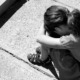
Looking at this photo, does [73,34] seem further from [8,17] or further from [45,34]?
[8,17]

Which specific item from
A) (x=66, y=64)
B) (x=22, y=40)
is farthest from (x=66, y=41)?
(x=22, y=40)

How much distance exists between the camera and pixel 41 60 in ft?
10.6

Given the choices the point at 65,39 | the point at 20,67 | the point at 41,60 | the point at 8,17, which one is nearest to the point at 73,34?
the point at 65,39

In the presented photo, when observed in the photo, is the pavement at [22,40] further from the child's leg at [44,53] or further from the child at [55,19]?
the child at [55,19]

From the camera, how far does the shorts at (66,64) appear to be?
2850 millimetres

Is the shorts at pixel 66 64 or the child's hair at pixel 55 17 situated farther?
the shorts at pixel 66 64

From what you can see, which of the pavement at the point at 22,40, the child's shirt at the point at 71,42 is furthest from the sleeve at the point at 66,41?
the pavement at the point at 22,40

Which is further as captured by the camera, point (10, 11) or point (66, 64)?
point (10, 11)

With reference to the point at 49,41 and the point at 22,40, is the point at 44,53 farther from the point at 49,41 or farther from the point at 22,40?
the point at 22,40

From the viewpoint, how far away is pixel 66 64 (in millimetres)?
2896

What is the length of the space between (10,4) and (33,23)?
53 centimetres

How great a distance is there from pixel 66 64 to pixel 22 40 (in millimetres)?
864

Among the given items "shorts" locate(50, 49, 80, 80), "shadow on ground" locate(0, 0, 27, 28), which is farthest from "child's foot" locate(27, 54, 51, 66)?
"shadow on ground" locate(0, 0, 27, 28)

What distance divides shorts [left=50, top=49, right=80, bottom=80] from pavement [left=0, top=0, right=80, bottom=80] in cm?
18
